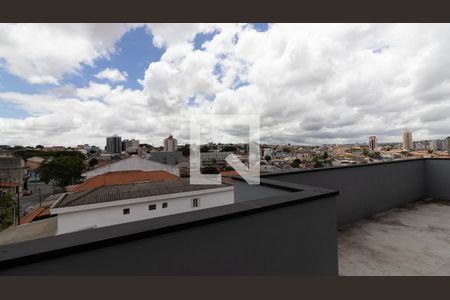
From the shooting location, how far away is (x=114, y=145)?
9.52m

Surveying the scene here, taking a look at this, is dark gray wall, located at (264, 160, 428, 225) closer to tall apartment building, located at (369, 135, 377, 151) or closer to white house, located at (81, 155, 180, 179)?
tall apartment building, located at (369, 135, 377, 151)

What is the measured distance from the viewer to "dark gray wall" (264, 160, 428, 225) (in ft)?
9.29

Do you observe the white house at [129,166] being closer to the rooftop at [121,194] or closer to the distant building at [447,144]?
the rooftop at [121,194]

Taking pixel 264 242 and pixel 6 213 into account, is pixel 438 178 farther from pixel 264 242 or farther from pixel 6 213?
pixel 6 213

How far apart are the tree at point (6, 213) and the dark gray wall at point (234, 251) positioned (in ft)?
61.0

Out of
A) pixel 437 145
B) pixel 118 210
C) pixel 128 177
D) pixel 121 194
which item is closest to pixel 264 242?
pixel 437 145

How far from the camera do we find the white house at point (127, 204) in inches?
356

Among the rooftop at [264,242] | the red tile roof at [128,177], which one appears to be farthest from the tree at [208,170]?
the red tile roof at [128,177]

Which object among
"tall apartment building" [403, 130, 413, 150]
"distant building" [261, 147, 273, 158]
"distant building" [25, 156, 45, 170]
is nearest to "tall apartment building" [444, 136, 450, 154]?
"tall apartment building" [403, 130, 413, 150]

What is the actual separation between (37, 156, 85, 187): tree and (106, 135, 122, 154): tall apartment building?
14.0 metres

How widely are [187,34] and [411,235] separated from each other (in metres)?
5.18

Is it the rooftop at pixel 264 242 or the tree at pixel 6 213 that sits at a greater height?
the rooftop at pixel 264 242

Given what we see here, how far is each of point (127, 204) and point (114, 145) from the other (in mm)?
3021

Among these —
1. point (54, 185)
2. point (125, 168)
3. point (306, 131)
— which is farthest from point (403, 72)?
point (54, 185)
